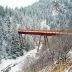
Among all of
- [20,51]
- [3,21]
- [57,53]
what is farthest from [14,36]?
Answer: [57,53]

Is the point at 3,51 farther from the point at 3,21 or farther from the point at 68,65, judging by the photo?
the point at 68,65

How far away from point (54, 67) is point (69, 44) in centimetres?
530

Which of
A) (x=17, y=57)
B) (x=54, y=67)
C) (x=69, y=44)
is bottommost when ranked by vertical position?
(x=17, y=57)

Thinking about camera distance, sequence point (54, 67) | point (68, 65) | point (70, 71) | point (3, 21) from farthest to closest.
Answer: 1. point (3, 21)
2. point (54, 67)
3. point (68, 65)
4. point (70, 71)

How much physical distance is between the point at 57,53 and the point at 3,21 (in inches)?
2929

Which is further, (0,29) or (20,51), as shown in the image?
(0,29)

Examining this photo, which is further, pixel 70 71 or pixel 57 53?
pixel 57 53

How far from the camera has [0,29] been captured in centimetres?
10781

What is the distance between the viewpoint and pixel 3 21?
118375 millimetres

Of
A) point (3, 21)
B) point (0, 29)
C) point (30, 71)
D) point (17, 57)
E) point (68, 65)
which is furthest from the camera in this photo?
point (3, 21)

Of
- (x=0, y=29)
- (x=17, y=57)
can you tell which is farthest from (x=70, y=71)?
(x=0, y=29)

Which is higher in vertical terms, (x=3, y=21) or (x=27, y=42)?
(x=3, y=21)

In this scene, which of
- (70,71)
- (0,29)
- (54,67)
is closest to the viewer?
(70,71)

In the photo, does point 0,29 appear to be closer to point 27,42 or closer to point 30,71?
point 27,42
